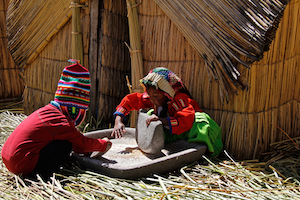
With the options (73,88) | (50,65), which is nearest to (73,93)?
(73,88)

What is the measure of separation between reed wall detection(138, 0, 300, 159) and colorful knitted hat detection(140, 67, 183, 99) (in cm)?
37

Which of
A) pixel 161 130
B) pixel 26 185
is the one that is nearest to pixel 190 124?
pixel 161 130

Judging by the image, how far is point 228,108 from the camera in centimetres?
324

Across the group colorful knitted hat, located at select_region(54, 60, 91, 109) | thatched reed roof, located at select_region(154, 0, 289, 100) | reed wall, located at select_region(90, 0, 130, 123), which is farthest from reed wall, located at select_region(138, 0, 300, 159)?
colorful knitted hat, located at select_region(54, 60, 91, 109)

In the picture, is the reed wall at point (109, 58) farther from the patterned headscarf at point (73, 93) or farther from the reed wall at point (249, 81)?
the patterned headscarf at point (73, 93)

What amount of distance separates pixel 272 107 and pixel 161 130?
46.9 inches

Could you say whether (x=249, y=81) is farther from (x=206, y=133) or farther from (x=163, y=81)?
(x=163, y=81)

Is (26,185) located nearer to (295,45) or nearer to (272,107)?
(272,107)

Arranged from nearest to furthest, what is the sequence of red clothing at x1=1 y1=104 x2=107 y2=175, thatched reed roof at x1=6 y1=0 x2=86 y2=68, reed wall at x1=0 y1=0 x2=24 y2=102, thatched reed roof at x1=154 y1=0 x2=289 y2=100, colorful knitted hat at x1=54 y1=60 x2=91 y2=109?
red clothing at x1=1 y1=104 x2=107 y2=175
colorful knitted hat at x1=54 y1=60 x2=91 y2=109
thatched reed roof at x1=154 y1=0 x2=289 y2=100
thatched reed roof at x1=6 y1=0 x2=86 y2=68
reed wall at x1=0 y1=0 x2=24 y2=102

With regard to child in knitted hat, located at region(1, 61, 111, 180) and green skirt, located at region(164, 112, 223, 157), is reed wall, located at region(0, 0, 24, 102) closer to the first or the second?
child in knitted hat, located at region(1, 61, 111, 180)

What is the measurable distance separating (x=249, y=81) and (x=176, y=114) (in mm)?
737

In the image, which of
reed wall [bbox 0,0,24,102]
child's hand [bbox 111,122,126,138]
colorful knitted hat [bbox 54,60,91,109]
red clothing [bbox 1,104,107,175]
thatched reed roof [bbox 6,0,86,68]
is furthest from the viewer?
reed wall [bbox 0,0,24,102]

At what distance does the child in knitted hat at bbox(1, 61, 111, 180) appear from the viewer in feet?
8.41

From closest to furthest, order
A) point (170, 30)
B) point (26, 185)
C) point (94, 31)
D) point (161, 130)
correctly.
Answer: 1. point (26, 185)
2. point (161, 130)
3. point (170, 30)
4. point (94, 31)
